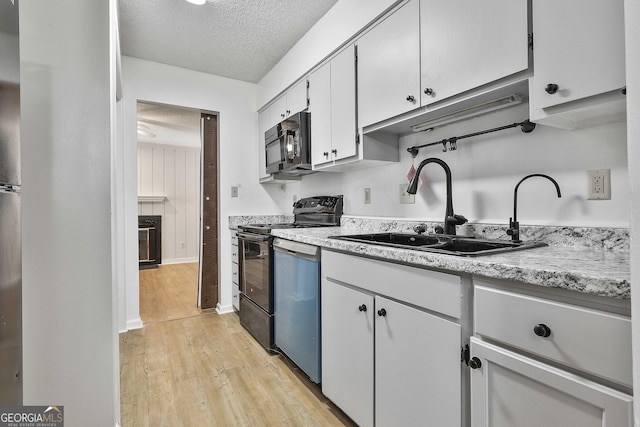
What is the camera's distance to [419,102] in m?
1.49

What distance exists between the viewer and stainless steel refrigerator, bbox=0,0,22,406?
2.08 ft

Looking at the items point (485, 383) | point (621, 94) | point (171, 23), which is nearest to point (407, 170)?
point (621, 94)

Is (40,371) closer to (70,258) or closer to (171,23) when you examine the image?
(70,258)

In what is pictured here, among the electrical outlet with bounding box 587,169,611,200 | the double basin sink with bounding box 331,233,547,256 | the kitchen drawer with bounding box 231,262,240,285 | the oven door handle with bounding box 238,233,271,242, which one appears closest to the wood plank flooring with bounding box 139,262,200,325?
the kitchen drawer with bounding box 231,262,240,285

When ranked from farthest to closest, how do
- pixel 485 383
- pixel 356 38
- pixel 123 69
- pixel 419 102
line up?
pixel 123 69
pixel 356 38
pixel 419 102
pixel 485 383

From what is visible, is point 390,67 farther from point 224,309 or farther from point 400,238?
point 224,309

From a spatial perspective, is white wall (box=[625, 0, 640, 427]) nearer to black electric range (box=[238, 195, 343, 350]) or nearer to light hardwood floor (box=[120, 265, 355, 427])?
light hardwood floor (box=[120, 265, 355, 427])

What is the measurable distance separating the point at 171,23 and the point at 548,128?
259 cm

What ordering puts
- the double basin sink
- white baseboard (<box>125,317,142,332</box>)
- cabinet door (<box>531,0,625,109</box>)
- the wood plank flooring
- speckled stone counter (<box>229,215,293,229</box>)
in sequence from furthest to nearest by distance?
speckled stone counter (<box>229,215,293,229</box>), the wood plank flooring, white baseboard (<box>125,317,142,332</box>), the double basin sink, cabinet door (<box>531,0,625,109</box>)

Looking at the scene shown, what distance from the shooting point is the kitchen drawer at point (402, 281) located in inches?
38.4

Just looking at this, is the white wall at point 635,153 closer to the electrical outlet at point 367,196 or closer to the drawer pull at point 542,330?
the drawer pull at point 542,330

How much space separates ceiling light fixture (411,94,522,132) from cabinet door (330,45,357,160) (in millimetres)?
390

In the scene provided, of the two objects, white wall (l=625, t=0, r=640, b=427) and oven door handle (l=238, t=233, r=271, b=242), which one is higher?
white wall (l=625, t=0, r=640, b=427)

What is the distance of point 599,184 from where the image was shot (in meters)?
1.13
